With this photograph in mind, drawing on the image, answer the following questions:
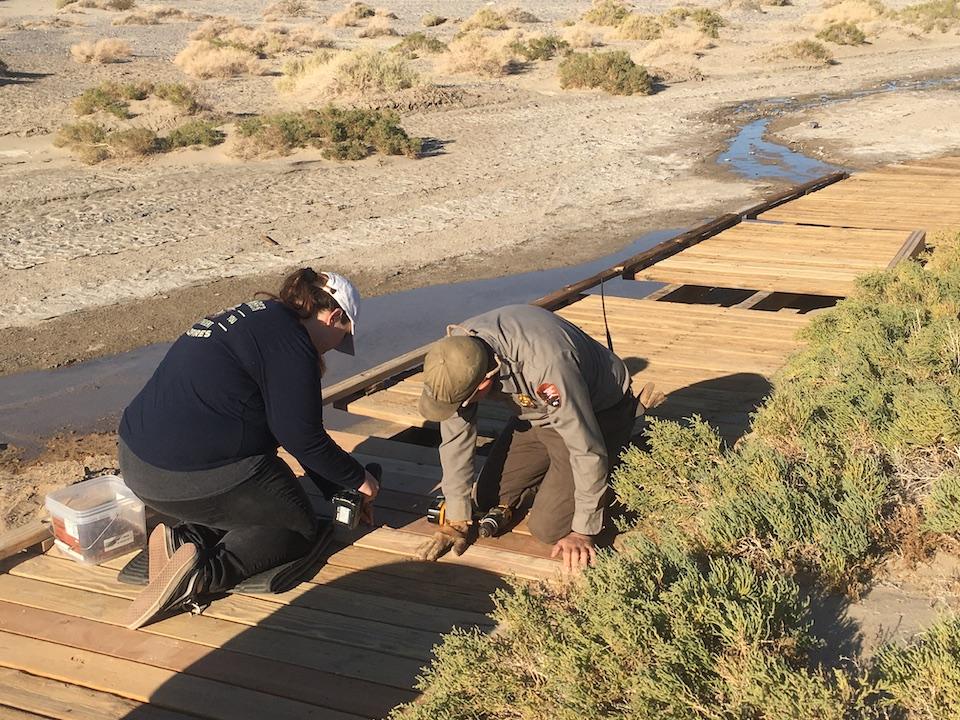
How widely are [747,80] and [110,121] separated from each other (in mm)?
16713

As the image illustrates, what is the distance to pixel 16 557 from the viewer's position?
441 centimetres

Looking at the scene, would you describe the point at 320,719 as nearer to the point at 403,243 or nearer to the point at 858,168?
the point at 403,243

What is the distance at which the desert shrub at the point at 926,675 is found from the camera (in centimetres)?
258

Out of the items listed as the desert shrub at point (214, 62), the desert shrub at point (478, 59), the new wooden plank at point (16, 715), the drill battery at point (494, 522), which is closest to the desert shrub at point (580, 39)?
the desert shrub at point (478, 59)

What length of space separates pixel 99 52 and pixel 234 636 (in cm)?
2808

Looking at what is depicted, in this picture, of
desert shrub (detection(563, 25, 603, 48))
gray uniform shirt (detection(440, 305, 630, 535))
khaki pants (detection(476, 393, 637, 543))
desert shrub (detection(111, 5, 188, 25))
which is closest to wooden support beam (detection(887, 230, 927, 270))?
khaki pants (detection(476, 393, 637, 543))

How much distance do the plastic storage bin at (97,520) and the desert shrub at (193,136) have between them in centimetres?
1350

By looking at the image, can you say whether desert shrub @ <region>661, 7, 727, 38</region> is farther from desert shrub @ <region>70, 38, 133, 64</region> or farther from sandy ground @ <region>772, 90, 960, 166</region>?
desert shrub @ <region>70, 38, 133, 64</region>

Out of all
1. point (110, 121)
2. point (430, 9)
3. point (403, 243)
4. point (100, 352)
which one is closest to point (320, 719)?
point (100, 352)

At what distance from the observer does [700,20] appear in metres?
38.5

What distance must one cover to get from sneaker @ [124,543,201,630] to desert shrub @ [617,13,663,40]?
1398 inches

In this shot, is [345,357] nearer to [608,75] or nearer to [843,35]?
[608,75]

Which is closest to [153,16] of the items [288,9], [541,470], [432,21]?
[288,9]

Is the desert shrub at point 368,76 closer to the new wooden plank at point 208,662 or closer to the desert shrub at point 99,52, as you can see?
the desert shrub at point 99,52
